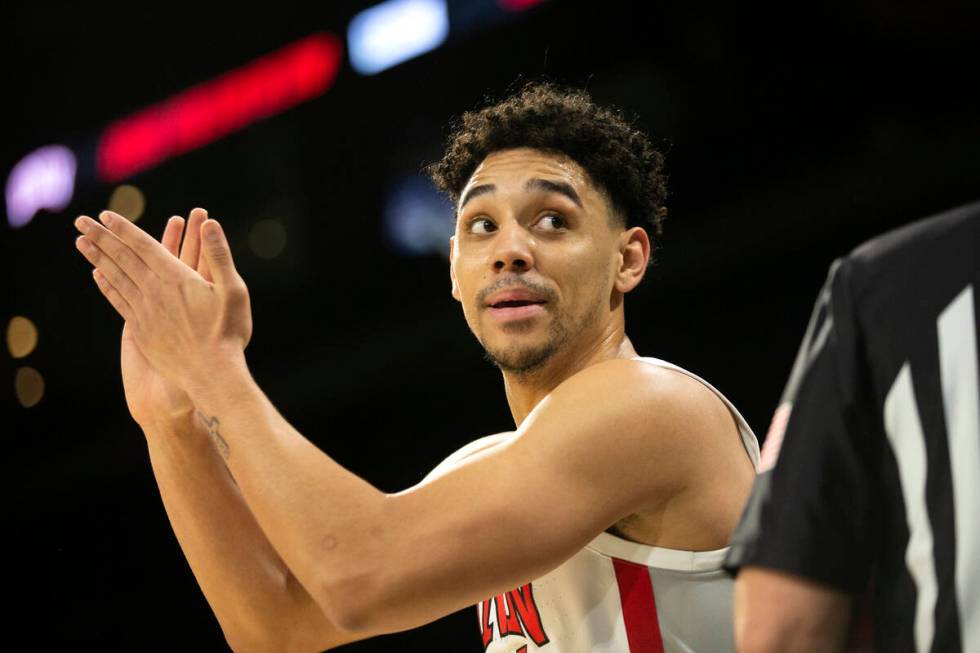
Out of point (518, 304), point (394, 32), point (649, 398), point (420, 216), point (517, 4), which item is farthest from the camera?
point (420, 216)

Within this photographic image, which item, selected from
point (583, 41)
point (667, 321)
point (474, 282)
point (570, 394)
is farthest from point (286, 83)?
point (570, 394)

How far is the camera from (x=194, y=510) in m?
2.01

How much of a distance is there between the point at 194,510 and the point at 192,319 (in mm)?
425

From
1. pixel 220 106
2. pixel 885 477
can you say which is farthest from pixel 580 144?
pixel 220 106

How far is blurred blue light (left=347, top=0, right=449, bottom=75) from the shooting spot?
14.5ft

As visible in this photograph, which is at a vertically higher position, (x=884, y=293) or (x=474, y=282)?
(x=474, y=282)

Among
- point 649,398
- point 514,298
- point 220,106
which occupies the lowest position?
point 649,398

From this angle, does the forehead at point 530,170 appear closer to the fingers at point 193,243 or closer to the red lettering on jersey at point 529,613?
the fingers at point 193,243

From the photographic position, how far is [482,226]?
2.16 metres

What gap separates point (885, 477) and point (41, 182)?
493 cm

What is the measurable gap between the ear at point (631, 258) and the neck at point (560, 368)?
0.10m

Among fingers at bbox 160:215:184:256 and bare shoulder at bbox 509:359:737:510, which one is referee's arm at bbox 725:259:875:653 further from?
fingers at bbox 160:215:184:256

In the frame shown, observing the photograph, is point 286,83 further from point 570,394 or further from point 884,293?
point 884,293

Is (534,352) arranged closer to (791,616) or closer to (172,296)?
(172,296)
